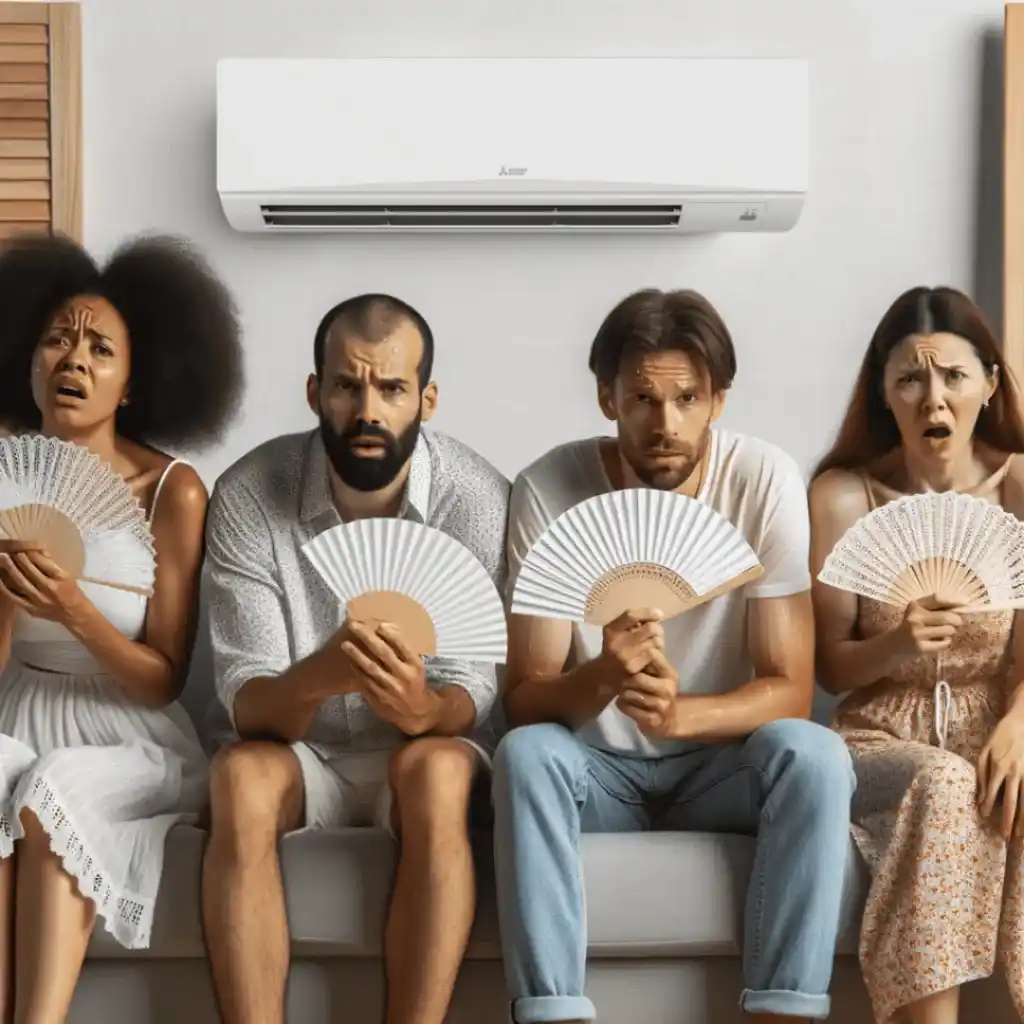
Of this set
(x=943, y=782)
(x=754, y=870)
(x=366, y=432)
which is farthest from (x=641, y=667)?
(x=366, y=432)

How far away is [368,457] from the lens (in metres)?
2.39

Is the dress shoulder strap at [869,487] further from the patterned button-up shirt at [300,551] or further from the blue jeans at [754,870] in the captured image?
the patterned button-up shirt at [300,551]

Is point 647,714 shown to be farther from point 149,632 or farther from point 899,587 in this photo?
point 149,632

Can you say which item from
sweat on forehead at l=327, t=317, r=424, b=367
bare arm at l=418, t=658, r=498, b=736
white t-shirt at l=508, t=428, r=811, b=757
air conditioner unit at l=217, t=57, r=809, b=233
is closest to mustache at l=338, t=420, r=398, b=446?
sweat on forehead at l=327, t=317, r=424, b=367

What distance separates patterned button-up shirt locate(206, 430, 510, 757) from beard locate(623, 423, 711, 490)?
0.24 meters

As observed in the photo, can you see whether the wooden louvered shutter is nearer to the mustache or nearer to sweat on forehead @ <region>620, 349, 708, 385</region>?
the mustache

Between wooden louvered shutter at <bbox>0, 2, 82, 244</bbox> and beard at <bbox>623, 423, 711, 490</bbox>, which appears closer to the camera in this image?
beard at <bbox>623, 423, 711, 490</bbox>

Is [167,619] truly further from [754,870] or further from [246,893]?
[754,870]

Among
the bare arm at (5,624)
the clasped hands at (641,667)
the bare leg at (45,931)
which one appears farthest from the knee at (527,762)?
the bare arm at (5,624)

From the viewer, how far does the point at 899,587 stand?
241 cm

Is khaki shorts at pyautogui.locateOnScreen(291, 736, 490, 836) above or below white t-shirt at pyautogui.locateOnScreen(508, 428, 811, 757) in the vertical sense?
below

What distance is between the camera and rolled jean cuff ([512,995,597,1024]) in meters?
2.05

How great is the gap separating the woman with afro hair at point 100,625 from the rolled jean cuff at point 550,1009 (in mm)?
539

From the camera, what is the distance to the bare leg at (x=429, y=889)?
2.10m
